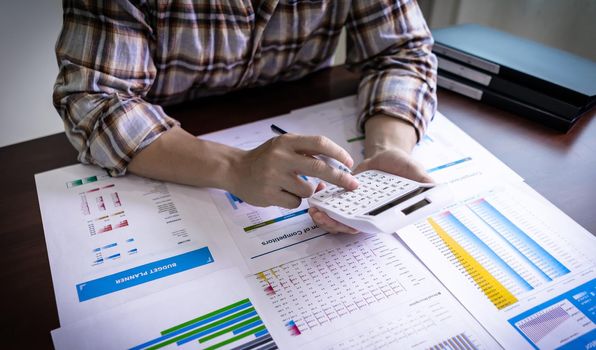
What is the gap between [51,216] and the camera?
636mm

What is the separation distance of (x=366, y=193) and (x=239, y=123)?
0.34 m

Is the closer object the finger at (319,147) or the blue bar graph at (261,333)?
the blue bar graph at (261,333)

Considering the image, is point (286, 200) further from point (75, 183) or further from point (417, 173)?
point (75, 183)

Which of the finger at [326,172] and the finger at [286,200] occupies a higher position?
the finger at [326,172]

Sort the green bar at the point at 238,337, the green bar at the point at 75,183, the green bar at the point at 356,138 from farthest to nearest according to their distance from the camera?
the green bar at the point at 356,138 < the green bar at the point at 75,183 < the green bar at the point at 238,337

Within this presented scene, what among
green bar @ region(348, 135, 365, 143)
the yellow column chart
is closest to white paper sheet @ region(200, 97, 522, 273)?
green bar @ region(348, 135, 365, 143)

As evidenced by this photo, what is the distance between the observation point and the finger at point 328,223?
0.59 meters

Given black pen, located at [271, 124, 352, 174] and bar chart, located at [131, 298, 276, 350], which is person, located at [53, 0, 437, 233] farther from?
bar chart, located at [131, 298, 276, 350]

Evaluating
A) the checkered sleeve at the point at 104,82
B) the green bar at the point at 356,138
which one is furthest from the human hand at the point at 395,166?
the checkered sleeve at the point at 104,82

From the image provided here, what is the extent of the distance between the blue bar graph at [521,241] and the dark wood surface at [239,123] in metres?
0.10

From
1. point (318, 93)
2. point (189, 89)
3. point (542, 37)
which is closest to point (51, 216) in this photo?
point (189, 89)

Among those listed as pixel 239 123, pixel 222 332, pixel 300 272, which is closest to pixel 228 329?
pixel 222 332

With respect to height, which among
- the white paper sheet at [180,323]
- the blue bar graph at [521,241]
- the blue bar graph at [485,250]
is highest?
the blue bar graph at [521,241]

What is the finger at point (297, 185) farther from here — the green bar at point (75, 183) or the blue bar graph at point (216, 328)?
the green bar at point (75, 183)
